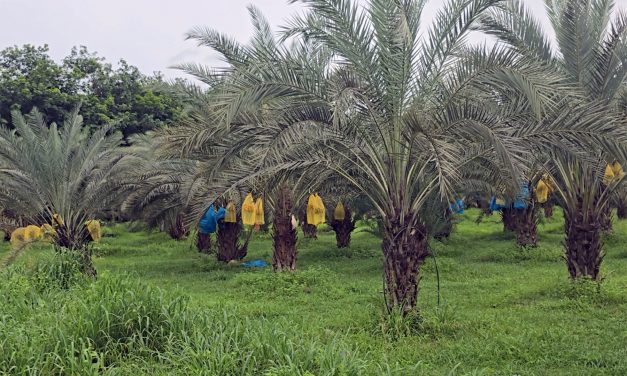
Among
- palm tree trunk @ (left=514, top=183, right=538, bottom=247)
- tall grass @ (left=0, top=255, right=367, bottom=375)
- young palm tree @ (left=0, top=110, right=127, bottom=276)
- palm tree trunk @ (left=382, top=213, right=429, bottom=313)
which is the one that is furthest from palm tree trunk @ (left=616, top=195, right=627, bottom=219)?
tall grass @ (left=0, top=255, right=367, bottom=375)

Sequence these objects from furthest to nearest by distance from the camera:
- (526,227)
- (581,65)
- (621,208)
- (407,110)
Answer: (621,208) → (526,227) → (581,65) → (407,110)

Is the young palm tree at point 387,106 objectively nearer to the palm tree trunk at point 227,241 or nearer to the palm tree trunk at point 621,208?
the palm tree trunk at point 227,241

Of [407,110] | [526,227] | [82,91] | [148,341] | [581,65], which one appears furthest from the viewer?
[82,91]

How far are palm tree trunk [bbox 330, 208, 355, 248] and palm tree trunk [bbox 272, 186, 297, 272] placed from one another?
4318mm

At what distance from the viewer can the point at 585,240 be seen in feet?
29.7

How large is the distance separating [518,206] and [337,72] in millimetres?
7945

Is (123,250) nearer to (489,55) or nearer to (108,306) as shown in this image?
(108,306)

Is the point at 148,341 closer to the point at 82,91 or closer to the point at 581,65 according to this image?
the point at 581,65

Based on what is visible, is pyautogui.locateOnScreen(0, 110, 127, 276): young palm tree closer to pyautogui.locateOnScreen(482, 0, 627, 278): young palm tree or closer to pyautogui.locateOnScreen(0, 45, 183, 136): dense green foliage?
pyautogui.locateOnScreen(482, 0, 627, 278): young palm tree

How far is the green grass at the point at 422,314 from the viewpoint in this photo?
5.07 metres

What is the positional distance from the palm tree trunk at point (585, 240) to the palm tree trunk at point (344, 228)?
7551 mm

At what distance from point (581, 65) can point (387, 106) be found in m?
3.30

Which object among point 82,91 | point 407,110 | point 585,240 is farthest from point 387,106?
point 82,91

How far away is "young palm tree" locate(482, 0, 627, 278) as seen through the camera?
8430mm
